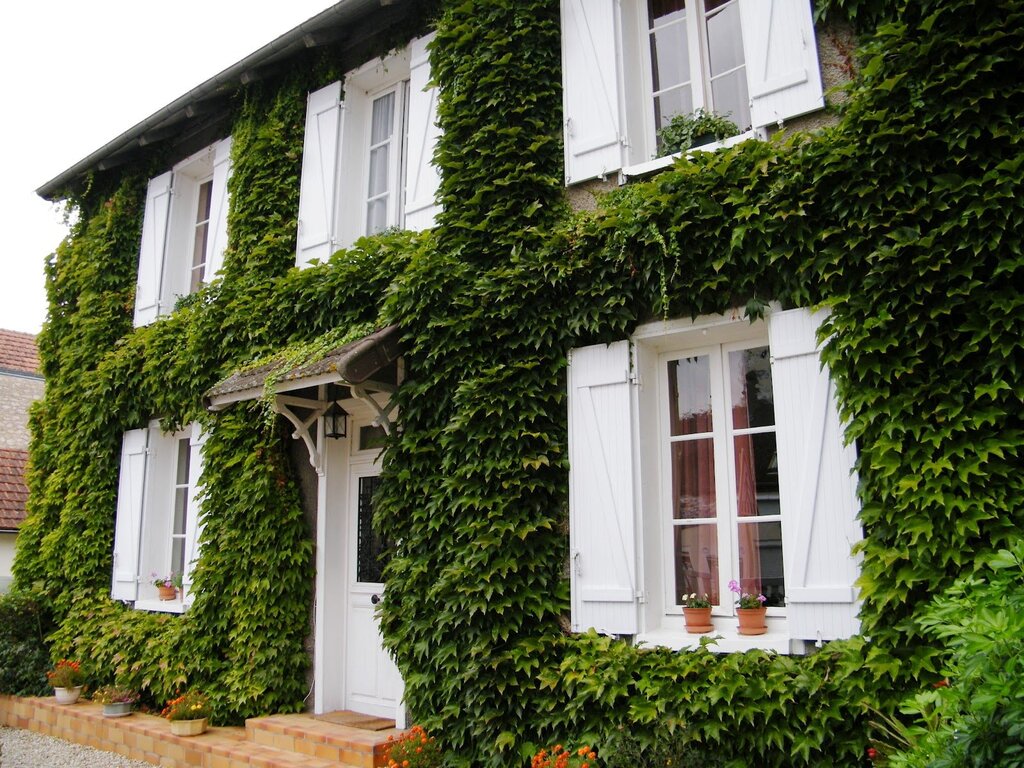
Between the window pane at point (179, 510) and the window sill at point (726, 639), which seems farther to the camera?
the window pane at point (179, 510)

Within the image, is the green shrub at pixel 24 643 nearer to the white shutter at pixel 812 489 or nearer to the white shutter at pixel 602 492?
the white shutter at pixel 602 492

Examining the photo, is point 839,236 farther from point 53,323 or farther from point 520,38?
point 53,323

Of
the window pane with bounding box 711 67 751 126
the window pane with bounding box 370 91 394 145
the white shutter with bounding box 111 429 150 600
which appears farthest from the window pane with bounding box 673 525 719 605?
the white shutter with bounding box 111 429 150 600

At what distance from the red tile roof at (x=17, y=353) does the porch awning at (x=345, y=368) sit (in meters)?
13.6

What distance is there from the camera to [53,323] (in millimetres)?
10297

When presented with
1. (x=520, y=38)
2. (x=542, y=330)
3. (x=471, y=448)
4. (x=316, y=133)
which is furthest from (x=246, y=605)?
(x=520, y=38)

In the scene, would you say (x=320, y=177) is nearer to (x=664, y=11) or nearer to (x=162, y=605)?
(x=664, y=11)

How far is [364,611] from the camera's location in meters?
6.91

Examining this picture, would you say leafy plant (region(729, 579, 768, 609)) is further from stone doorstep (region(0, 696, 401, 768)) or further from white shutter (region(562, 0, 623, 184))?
white shutter (region(562, 0, 623, 184))

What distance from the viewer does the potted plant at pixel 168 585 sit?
8406 mm

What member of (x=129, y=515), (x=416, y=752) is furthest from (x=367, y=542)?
(x=129, y=515)

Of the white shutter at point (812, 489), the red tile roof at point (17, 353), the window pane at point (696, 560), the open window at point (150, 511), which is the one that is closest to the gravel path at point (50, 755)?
the open window at point (150, 511)

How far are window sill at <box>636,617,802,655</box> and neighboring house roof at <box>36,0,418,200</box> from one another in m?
5.52

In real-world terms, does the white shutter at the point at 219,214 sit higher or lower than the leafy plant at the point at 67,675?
higher
